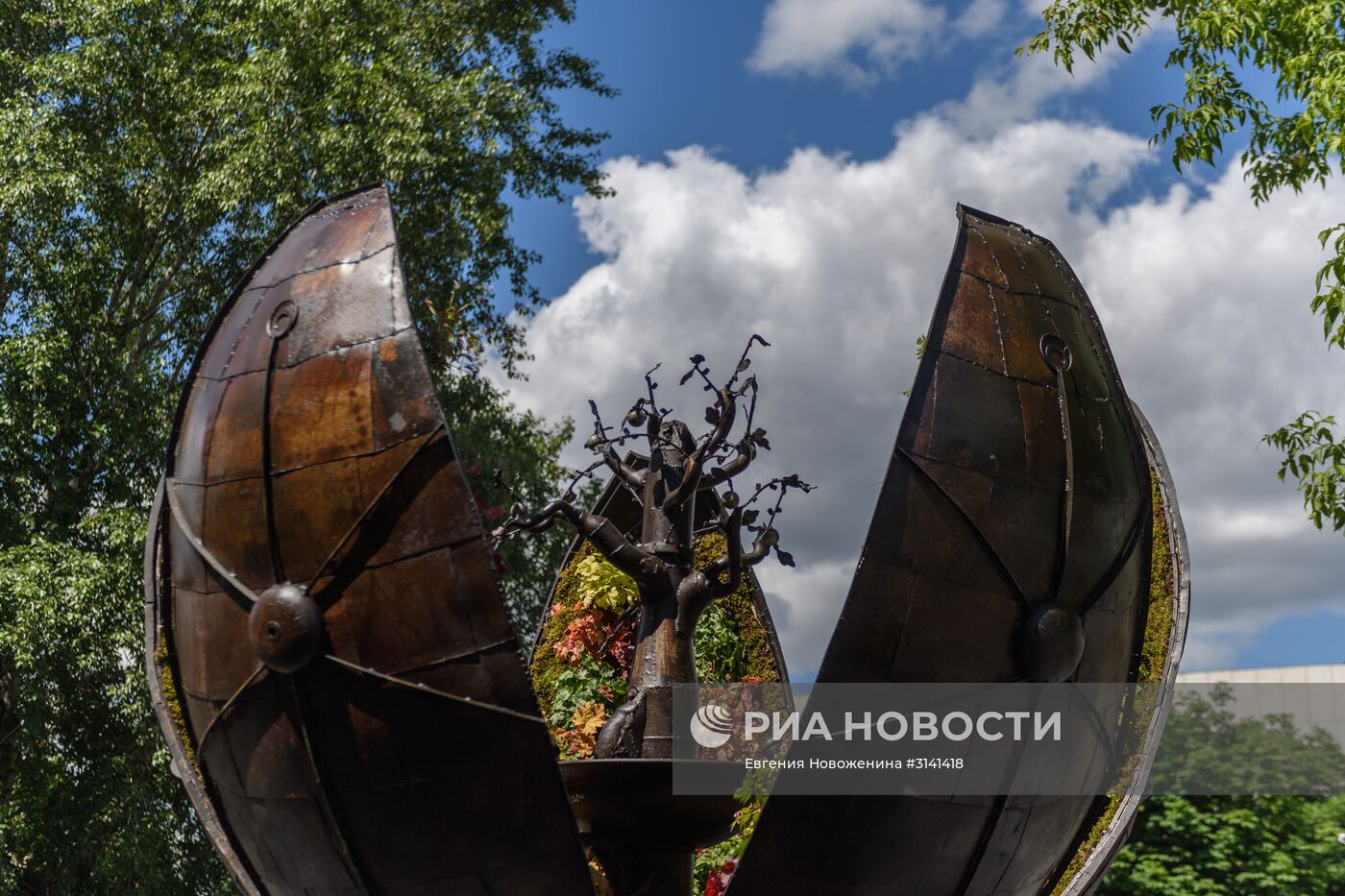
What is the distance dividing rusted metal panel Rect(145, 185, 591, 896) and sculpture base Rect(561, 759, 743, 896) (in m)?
0.63

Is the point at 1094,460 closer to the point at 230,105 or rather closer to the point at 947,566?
the point at 947,566

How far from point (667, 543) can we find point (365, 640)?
1.72 meters

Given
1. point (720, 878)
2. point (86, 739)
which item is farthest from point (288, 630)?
point (86, 739)

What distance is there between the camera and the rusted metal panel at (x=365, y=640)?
417 cm

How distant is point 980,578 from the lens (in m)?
4.28

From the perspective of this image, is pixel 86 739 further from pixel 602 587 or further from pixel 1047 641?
pixel 1047 641

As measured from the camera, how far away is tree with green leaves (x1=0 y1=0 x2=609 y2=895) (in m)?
11.8

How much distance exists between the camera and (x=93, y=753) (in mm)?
12633

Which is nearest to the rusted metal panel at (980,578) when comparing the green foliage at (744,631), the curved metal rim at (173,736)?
the curved metal rim at (173,736)

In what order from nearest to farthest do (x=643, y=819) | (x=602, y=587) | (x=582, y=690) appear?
(x=643, y=819) → (x=582, y=690) → (x=602, y=587)

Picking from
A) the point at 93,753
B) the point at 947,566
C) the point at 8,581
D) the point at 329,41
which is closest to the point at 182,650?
the point at 947,566

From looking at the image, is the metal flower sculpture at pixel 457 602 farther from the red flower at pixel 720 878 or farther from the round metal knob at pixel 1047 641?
the red flower at pixel 720 878
